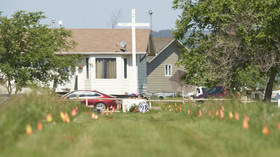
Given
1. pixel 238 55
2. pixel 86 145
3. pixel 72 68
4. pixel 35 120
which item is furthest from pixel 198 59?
pixel 86 145

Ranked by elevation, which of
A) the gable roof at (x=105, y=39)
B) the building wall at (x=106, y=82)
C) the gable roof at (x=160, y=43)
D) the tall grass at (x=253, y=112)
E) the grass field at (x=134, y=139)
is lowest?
the grass field at (x=134, y=139)

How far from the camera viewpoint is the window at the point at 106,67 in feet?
119

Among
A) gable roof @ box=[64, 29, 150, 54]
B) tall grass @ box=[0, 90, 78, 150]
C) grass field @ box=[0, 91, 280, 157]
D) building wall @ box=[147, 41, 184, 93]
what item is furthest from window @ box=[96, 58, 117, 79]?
grass field @ box=[0, 91, 280, 157]

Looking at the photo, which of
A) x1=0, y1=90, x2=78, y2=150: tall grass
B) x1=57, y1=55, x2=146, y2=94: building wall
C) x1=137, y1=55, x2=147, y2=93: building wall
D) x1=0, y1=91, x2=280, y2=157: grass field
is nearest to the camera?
x1=0, y1=91, x2=280, y2=157: grass field

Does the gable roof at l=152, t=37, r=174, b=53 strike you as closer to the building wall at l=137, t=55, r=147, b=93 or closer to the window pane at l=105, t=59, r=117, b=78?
the building wall at l=137, t=55, r=147, b=93

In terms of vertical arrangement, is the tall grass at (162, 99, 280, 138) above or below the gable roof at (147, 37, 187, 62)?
below

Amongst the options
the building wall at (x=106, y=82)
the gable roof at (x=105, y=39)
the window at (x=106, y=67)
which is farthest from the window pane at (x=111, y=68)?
the gable roof at (x=105, y=39)

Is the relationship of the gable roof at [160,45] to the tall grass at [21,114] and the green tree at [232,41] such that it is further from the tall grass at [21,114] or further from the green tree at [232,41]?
the tall grass at [21,114]

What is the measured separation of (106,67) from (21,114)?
970 inches

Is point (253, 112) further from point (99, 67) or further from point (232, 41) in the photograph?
point (99, 67)

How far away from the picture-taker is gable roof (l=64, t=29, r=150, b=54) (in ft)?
120

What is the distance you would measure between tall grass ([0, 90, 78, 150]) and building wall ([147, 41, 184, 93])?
Answer: 32027 mm

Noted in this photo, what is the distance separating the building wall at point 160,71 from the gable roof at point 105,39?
967 centimetres

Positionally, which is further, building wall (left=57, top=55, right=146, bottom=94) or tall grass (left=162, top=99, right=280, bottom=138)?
building wall (left=57, top=55, right=146, bottom=94)
